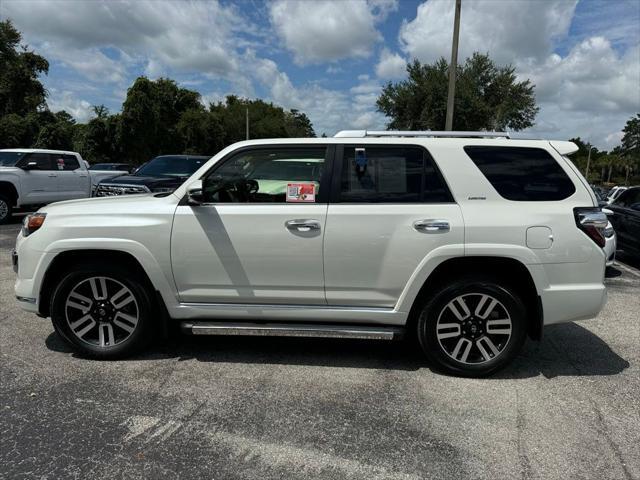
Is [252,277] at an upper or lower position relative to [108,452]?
upper

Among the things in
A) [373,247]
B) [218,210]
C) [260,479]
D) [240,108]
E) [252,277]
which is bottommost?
[260,479]

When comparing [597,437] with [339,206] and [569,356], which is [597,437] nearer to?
[569,356]

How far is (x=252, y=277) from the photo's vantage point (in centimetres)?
384

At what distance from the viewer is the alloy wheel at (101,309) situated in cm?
398

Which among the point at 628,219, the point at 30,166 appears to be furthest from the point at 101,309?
the point at 30,166

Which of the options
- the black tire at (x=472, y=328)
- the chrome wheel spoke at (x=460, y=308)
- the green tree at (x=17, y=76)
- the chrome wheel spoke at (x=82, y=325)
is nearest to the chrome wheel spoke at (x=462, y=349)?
the black tire at (x=472, y=328)

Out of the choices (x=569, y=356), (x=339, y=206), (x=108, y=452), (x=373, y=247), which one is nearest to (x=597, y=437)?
(x=569, y=356)

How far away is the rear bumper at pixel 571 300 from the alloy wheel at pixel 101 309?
3169mm

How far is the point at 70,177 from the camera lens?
42.2 ft

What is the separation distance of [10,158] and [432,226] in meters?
12.0

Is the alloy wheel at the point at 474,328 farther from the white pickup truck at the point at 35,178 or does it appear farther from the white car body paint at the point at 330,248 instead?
the white pickup truck at the point at 35,178

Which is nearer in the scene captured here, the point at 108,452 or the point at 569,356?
the point at 108,452

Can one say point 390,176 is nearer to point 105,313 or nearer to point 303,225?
point 303,225

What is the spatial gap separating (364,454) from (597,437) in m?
1.47
